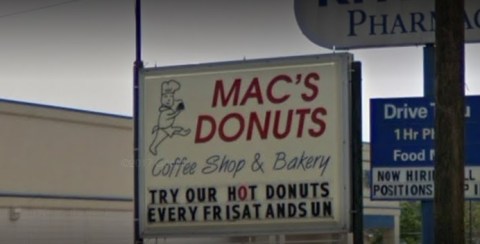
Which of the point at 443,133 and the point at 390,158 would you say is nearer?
the point at 443,133

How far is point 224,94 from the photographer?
43.6ft

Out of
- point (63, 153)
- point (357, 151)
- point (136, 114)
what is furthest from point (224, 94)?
point (63, 153)

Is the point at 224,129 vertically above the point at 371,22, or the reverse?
the point at 371,22

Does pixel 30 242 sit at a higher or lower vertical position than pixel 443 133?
lower

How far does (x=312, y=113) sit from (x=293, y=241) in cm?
158

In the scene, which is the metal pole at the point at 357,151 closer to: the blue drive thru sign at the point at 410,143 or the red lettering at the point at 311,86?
the red lettering at the point at 311,86

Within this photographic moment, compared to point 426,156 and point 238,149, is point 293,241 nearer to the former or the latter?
point 238,149

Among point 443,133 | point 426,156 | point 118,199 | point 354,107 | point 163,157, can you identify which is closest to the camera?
point 443,133

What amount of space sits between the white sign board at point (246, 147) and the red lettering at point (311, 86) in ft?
0.04

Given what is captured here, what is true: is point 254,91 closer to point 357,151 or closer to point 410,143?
point 357,151

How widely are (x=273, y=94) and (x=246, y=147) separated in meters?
0.72

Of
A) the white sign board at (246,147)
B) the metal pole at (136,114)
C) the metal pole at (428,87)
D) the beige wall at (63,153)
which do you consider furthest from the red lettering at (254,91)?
the beige wall at (63,153)

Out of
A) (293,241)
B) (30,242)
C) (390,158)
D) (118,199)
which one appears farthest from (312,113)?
(118,199)

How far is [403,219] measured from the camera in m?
71.1
